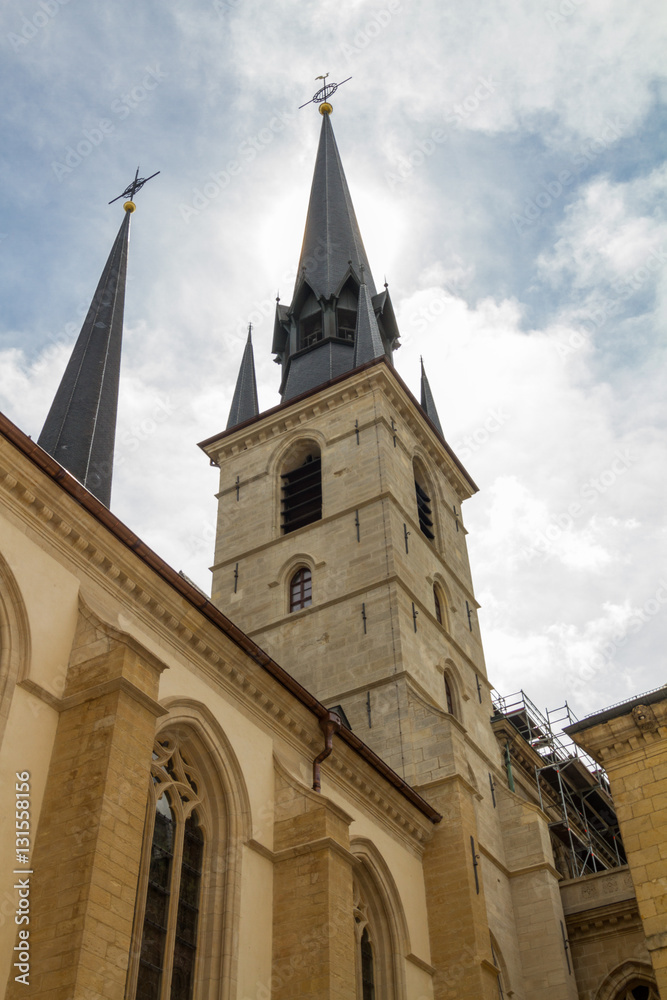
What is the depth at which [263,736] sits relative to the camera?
1341cm

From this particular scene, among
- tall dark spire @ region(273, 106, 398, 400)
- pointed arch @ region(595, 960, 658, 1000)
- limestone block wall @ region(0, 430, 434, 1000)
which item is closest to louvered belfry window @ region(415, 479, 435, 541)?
tall dark spire @ region(273, 106, 398, 400)

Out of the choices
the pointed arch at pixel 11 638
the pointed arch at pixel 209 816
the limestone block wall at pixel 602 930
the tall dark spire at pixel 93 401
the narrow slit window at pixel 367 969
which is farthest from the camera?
the limestone block wall at pixel 602 930

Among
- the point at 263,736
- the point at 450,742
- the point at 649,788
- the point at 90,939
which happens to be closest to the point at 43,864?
the point at 90,939

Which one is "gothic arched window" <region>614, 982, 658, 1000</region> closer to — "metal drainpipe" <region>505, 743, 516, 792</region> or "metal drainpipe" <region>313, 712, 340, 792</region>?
"metal drainpipe" <region>505, 743, 516, 792</region>

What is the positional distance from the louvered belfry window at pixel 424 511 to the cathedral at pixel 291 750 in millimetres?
189

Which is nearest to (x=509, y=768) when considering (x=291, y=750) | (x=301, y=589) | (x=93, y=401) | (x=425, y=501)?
(x=301, y=589)

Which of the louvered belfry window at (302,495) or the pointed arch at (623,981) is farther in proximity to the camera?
the louvered belfry window at (302,495)

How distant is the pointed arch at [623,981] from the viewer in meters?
17.5

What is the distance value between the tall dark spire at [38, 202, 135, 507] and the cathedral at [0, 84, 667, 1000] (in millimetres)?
57

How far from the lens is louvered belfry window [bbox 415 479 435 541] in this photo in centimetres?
2505

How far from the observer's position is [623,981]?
17797mm

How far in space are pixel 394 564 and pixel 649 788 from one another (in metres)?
10.5

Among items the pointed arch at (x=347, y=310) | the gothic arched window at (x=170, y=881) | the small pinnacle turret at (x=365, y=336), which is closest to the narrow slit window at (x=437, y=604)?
the small pinnacle turret at (x=365, y=336)

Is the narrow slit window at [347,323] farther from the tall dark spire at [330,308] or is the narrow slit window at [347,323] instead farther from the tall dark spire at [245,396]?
the tall dark spire at [245,396]
